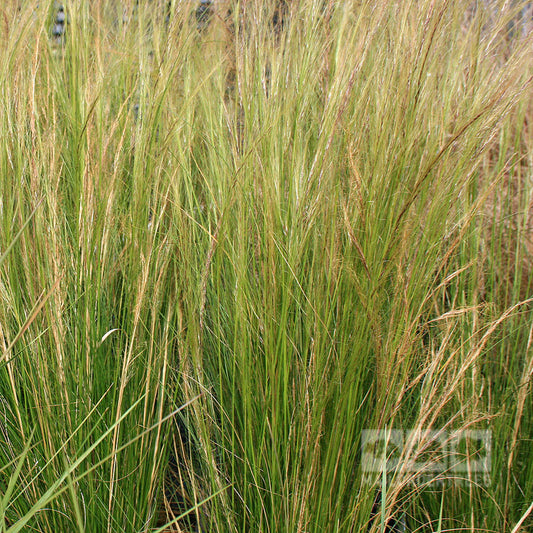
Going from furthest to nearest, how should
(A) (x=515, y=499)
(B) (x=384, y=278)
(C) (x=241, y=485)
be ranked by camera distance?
(A) (x=515, y=499) → (C) (x=241, y=485) → (B) (x=384, y=278)

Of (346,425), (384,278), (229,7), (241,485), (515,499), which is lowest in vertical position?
(515,499)

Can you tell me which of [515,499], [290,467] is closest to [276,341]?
[290,467]

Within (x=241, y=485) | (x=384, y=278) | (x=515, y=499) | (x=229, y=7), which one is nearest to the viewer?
(x=384, y=278)

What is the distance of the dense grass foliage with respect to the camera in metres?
0.88

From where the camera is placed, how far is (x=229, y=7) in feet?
4.65

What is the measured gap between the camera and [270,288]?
2.92 ft

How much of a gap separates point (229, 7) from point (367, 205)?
0.90 metres

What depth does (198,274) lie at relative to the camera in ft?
3.24

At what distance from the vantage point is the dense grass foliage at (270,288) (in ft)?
2.89

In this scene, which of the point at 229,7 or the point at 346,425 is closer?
the point at 346,425

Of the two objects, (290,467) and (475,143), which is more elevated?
Answer: (475,143)

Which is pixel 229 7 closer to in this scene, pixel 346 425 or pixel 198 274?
pixel 198 274

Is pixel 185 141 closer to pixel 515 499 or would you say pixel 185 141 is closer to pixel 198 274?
pixel 198 274

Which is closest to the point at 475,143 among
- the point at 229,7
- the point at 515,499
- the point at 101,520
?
the point at 515,499
